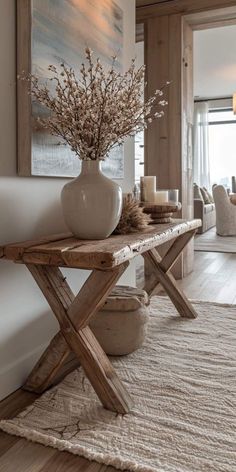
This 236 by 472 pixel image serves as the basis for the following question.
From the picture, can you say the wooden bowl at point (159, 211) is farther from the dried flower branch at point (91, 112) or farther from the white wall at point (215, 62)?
the white wall at point (215, 62)

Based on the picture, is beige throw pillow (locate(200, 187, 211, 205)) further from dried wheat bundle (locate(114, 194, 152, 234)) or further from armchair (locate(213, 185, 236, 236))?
dried wheat bundle (locate(114, 194, 152, 234))

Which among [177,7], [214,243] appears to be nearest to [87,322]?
[177,7]

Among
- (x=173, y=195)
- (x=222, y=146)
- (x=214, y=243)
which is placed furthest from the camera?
(x=222, y=146)

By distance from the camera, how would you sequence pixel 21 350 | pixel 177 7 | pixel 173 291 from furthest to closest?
pixel 177 7 → pixel 173 291 → pixel 21 350

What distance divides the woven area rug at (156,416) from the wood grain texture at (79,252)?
550 mm

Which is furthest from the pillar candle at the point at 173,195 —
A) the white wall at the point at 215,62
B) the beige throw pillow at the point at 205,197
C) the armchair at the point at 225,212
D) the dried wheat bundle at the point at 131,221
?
the beige throw pillow at the point at 205,197

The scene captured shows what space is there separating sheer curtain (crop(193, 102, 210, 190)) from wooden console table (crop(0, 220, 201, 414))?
771cm

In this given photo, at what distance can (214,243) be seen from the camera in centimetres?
571

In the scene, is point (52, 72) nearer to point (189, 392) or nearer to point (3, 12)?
point (3, 12)

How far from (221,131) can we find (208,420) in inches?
339

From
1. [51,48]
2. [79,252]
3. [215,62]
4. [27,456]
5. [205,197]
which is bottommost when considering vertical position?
[27,456]

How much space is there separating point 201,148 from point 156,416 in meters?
8.21

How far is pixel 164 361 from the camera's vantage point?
1944mm

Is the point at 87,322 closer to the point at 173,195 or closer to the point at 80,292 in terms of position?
the point at 80,292
